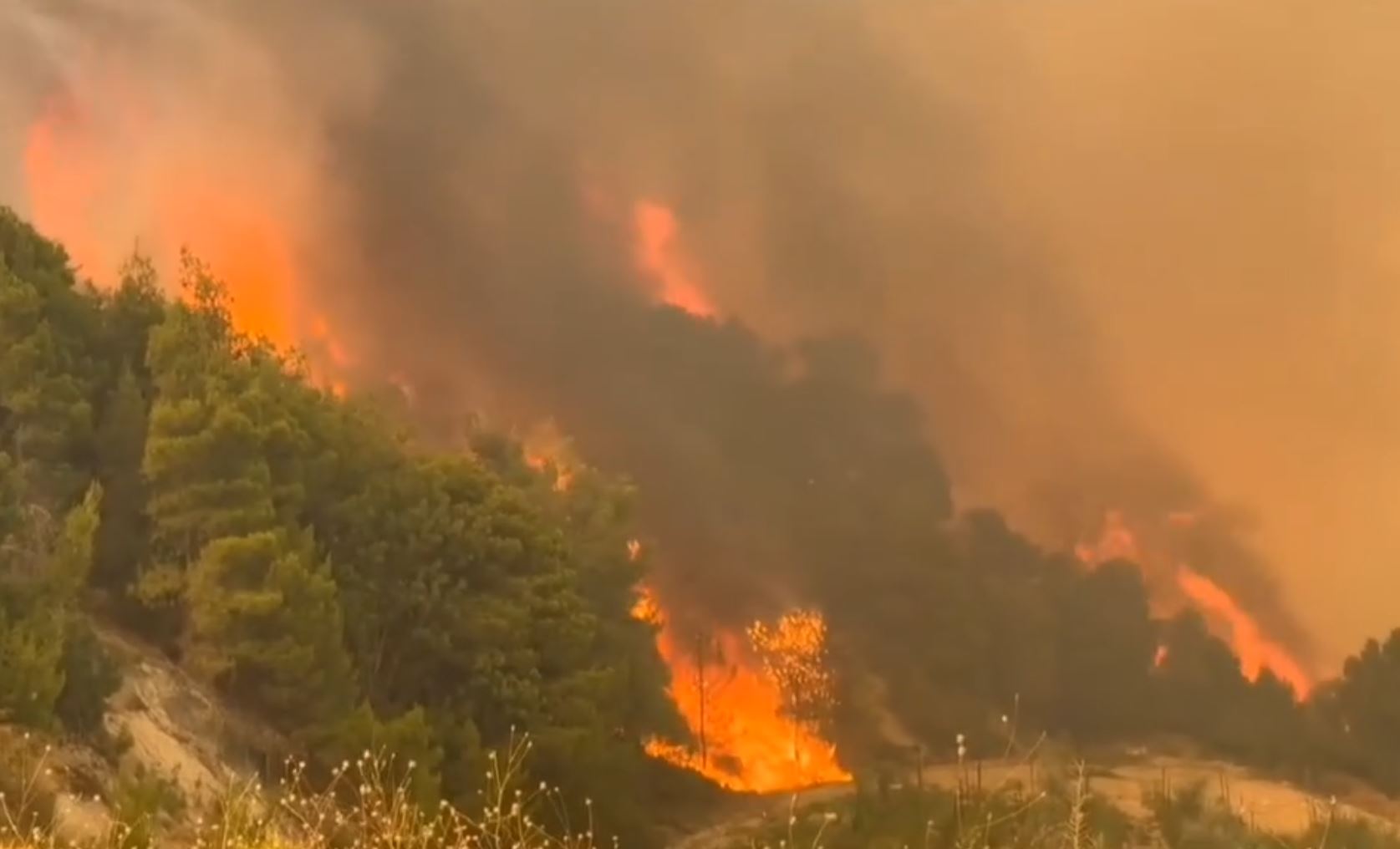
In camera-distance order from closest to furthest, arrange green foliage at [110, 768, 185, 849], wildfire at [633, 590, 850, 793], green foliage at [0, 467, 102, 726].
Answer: green foliage at [110, 768, 185, 849], green foliage at [0, 467, 102, 726], wildfire at [633, 590, 850, 793]

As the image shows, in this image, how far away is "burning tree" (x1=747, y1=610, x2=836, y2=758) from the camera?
2680 cm

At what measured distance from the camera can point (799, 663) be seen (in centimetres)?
2736

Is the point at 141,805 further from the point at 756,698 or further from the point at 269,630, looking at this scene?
the point at 756,698

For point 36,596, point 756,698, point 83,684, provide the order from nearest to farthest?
point 36,596, point 83,684, point 756,698

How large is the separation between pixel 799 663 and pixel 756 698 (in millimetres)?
1150

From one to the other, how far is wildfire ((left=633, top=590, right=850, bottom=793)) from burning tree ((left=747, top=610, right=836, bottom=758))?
0.02 m

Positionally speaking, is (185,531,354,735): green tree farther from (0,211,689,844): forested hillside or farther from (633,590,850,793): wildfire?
(633,590,850,793): wildfire

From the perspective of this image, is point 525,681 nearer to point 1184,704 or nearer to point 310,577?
point 310,577

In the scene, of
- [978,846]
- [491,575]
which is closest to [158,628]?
[491,575]

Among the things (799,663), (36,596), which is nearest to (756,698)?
(799,663)

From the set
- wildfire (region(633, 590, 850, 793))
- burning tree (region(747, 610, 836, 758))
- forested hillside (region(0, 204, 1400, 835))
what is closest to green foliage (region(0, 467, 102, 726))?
forested hillside (region(0, 204, 1400, 835))

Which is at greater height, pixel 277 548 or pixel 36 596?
pixel 277 548

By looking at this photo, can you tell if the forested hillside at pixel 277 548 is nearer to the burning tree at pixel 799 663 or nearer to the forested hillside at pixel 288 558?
the forested hillside at pixel 288 558

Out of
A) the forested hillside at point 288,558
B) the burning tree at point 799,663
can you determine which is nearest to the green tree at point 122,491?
the forested hillside at point 288,558
